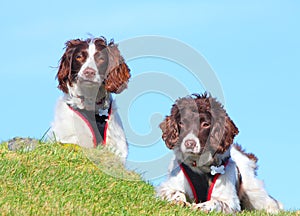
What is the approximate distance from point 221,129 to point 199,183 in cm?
85

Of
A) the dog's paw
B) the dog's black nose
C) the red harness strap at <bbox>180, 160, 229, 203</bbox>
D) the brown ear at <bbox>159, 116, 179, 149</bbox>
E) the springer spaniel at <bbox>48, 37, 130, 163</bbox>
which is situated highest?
the springer spaniel at <bbox>48, 37, 130, 163</bbox>

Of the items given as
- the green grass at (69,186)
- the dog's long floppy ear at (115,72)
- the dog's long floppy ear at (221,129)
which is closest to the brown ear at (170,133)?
the dog's long floppy ear at (221,129)

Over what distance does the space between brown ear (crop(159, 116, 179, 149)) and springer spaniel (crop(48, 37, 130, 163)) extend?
1.86m

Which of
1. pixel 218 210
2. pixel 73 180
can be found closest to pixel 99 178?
pixel 73 180

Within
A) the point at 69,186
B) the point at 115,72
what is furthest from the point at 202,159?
the point at 115,72

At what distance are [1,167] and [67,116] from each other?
2117 mm

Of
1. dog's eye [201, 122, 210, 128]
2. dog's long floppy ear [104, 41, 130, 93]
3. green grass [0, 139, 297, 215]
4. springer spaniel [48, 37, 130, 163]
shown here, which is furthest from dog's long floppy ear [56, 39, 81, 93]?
dog's eye [201, 122, 210, 128]

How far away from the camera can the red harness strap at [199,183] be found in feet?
34.3

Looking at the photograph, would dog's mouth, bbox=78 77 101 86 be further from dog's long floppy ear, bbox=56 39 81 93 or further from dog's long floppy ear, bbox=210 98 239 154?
dog's long floppy ear, bbox=210 98 239 154

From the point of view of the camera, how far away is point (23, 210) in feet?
29.0

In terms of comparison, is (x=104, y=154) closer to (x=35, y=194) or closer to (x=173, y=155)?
(x=173, y=155)

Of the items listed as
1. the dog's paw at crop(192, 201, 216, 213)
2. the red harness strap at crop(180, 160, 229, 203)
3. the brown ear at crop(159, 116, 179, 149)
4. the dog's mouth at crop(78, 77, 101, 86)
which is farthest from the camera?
the dog's mouth at crop(78, 77, 101, 86)

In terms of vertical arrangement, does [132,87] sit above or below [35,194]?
above

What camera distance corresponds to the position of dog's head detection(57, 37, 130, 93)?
12.0 metres
